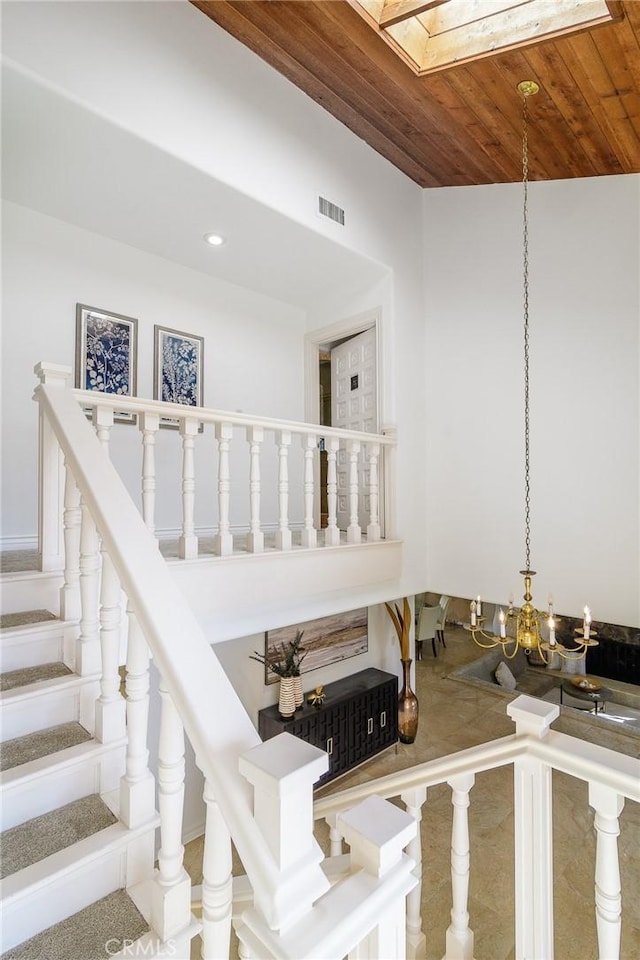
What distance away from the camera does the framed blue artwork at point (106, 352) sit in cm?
339

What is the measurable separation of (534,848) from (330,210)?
142 inches

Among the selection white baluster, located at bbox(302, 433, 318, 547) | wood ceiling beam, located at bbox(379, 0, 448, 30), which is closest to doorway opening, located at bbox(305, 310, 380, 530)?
white baluster, located at bbox(302, 433, 318, 547)

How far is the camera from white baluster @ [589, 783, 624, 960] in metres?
1.21

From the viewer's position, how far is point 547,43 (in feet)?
7.91

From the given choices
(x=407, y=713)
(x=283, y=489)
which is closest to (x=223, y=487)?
(x=283, y=489)

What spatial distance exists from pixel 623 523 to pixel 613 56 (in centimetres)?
260

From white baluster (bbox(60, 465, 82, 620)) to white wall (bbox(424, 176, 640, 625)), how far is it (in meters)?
2.96

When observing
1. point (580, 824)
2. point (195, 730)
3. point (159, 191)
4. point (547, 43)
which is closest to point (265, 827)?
point (195, 730)

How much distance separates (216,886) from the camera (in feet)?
2.97

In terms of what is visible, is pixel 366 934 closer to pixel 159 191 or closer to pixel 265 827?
pixel 265 827

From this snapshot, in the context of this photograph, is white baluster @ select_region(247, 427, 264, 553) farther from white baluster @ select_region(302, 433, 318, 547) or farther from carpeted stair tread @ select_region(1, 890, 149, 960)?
carpeted stair tread @ select_region(1, 890, 149, 960)

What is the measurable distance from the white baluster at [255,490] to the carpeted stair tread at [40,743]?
1371 millimetres

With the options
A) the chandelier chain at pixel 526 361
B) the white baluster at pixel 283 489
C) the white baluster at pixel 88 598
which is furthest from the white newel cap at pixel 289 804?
the chandelier chain at pixel 526 361

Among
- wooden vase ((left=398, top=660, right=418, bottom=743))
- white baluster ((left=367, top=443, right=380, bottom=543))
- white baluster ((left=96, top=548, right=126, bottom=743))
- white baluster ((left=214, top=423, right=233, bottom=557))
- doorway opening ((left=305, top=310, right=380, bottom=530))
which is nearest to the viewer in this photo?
white baluster ((left=96, top=548, right=126, bottom=743))
